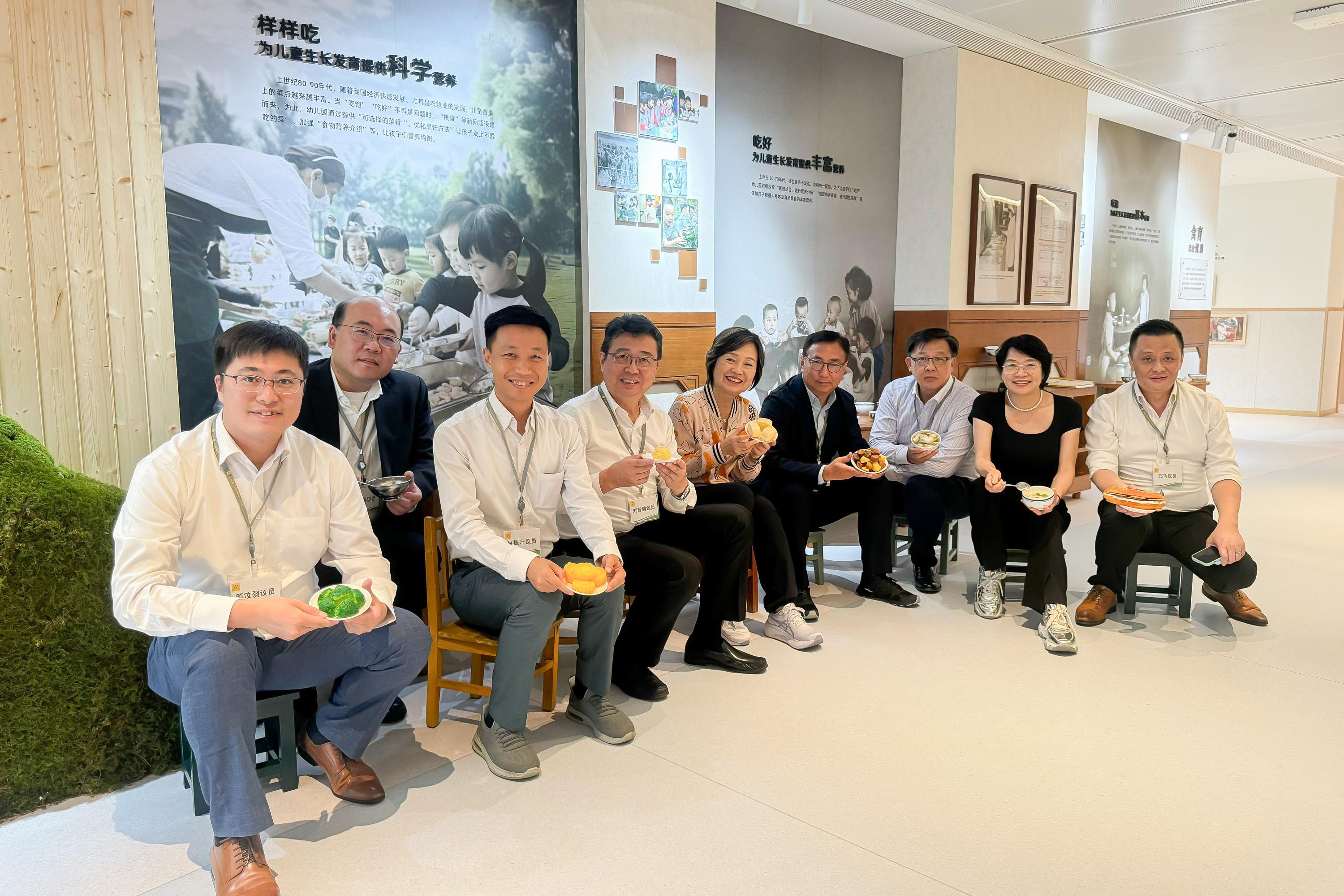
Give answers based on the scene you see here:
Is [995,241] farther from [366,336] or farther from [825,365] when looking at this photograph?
[366,336]

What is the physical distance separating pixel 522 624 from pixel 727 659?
1.08 metres

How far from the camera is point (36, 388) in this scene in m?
3.06

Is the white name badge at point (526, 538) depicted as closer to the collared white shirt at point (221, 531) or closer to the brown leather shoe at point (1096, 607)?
the collared white shirt at point (221, 531)

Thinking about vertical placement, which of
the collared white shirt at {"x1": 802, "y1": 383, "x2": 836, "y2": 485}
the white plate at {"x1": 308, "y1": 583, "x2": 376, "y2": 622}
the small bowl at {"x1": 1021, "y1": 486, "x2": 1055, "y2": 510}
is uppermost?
the collared white shirt at {"x1": 802, "y1": 383, "x2": 836, "y2": 485}

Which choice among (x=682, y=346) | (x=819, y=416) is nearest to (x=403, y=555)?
(x=819, y=416)

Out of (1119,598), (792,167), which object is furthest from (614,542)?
(792,167)

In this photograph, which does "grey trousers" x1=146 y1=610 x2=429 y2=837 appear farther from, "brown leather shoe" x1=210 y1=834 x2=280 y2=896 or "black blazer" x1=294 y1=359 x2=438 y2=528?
"black blazer" x1=294 y1=359 x2=438 y2=528

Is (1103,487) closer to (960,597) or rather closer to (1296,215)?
(960,597)

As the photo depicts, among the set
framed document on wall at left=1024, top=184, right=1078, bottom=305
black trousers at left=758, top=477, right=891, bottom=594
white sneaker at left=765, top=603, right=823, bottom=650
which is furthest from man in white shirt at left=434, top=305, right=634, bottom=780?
framed document on wall at left=1024, top=184, right=1078, bottom=305

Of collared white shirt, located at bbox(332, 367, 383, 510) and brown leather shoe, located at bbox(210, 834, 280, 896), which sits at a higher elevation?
collared white shirt, located at bbox(332, 367, 383, 510)

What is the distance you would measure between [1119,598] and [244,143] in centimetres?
413

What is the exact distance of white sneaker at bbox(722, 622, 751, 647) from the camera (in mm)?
3656

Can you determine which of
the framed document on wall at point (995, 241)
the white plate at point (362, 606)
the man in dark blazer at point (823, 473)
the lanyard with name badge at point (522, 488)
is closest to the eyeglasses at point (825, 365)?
the man in dark blazer at point (823, 473)

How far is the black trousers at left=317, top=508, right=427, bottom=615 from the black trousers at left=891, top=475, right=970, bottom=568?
7.31 feet
